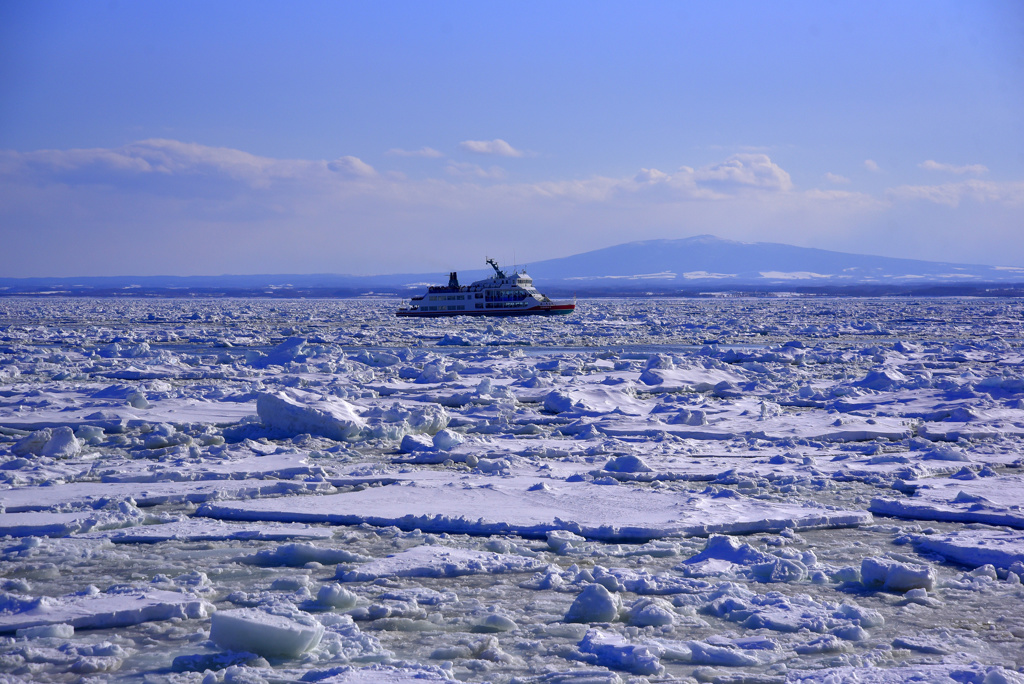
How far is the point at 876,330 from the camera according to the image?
103 feet

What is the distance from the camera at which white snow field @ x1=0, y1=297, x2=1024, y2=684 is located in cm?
405

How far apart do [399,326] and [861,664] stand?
33461mm

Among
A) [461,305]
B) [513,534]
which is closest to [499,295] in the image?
[461,305]

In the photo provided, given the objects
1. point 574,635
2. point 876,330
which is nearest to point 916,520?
point 574,635

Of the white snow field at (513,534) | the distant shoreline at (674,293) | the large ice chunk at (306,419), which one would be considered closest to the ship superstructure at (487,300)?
the white snow field at (513,534)

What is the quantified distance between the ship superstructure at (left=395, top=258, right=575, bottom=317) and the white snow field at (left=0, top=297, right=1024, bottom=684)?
32.7 metres

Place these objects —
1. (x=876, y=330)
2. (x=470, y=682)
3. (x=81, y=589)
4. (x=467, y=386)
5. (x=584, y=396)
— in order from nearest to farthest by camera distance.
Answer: (x=470, y=682) → (x=81, y=589) → (x=584, y=396) → (x=467, y=386) → (x=876, y=330)

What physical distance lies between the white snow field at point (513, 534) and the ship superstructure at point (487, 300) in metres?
32.7

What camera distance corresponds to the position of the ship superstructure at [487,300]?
1823 inches

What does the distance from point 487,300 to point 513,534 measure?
40888mm

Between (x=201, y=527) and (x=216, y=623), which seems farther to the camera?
(x=201, y=527)

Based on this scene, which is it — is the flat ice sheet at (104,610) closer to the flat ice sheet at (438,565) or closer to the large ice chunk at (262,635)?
the large ice chunk at (262,635)

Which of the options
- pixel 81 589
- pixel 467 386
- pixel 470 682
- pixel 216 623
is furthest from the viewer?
pixel 467 386

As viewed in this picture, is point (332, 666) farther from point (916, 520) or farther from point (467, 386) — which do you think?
point (467, 386)
